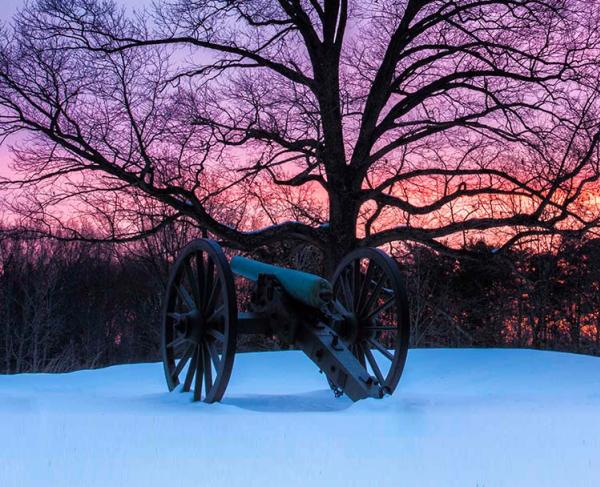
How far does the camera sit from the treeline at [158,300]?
80.3 ft

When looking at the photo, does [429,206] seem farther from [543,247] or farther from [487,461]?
[543,247]

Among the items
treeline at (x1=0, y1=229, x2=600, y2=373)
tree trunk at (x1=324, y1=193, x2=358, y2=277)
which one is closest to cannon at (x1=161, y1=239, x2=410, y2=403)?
tree trunk at (x1=324, y1=193, x2=358, y2=277)

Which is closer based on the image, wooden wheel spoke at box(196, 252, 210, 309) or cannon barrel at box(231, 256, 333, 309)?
cannon barrel at box(231, 256, 333, 309)

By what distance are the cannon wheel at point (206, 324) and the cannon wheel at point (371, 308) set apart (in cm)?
136

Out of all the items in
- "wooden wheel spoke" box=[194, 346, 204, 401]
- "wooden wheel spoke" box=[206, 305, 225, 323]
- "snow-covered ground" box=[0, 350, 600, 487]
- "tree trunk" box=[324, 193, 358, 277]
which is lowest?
"snow-covered ground" box=[0, 350, 600, 487]

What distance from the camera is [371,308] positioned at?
7.85 metres

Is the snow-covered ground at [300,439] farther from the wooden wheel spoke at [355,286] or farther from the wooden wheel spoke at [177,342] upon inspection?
the wooden wheel spoke at [355,286]

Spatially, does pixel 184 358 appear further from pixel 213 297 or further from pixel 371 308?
pixel 371 308

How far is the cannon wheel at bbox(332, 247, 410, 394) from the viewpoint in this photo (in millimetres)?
6863

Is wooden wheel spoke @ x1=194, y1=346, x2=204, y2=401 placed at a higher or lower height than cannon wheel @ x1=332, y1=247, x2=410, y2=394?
lower

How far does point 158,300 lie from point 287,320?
23466 mm

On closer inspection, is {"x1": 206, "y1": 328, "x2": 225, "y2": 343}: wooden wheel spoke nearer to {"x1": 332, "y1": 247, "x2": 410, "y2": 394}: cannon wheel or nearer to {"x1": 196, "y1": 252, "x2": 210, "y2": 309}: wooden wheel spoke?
{"x1": 196, "y1": 252, "x2": 210, "y2": 309}: wooden wheel spoke

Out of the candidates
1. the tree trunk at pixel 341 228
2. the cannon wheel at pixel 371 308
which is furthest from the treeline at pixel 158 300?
the cannon wheel at pixel 371 308

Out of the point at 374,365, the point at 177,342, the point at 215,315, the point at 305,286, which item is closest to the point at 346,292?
the point at 374,365
